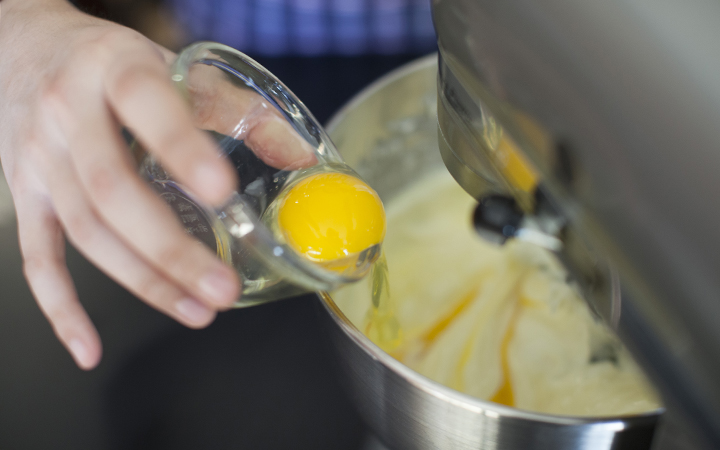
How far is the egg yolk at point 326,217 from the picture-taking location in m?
0.55

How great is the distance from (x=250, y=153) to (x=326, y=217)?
0.32 feet

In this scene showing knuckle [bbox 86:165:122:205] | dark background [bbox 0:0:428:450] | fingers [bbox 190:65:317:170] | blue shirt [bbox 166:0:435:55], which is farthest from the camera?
blue shirt [bbox 166:0:435:55]

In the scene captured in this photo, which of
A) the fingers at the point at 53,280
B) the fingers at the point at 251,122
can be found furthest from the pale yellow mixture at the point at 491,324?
the fingers at the point at 53,280

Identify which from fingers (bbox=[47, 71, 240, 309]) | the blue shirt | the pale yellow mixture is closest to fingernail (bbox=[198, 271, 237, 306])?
fingers (bbox=[47, 71, 240, 309])

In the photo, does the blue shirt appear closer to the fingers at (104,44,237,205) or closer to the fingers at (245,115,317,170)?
the fingers at (245,115,317,170)

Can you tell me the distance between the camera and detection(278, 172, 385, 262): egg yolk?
547 mm

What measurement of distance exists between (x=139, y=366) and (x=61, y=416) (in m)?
0.10

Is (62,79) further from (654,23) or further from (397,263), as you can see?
(397,263)

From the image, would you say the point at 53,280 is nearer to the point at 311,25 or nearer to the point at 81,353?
the point at 81,353

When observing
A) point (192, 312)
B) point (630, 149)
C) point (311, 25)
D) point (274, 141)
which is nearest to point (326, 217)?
point (274, 141)

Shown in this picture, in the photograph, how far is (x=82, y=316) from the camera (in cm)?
45

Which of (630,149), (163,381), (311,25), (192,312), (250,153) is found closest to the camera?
(630,149)

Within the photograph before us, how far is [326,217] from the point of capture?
55cm

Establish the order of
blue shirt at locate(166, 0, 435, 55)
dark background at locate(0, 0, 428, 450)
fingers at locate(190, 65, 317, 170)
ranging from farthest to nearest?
blue shirt at locate(166, 0, 435, 55), dark background at locate(0, 0, 428, 450), fingers at locate(190, 65, 317, 170)
